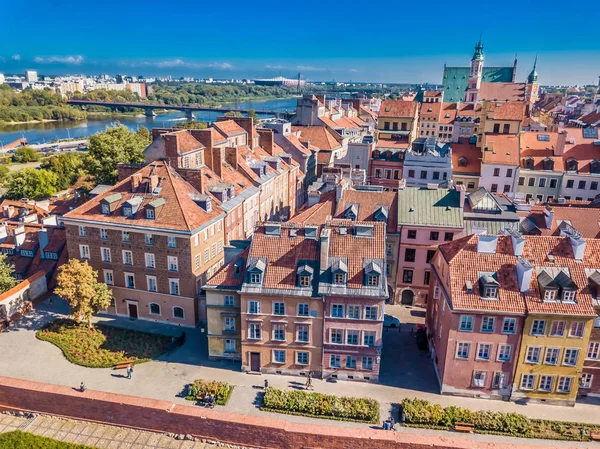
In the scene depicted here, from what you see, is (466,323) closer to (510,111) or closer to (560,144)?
(560,144)

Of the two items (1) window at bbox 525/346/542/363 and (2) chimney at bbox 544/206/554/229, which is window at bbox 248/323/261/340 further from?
(2) chimney at bbox 544/206/554/229

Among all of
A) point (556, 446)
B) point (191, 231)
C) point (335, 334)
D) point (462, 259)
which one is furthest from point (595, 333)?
point (191, 231)

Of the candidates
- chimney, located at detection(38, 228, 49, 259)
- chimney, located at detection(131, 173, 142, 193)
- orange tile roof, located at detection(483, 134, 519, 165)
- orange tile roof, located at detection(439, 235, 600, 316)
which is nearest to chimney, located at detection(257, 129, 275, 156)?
chimney, located at detection(131, 173, 142, 193)

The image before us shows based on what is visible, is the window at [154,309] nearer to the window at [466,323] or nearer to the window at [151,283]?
the window at [151,283]

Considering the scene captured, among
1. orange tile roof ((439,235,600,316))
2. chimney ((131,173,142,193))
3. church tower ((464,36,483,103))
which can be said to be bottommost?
orange tile roof ((439,235,600,316))

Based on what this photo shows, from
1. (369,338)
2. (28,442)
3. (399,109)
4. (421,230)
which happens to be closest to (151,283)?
(28,442)

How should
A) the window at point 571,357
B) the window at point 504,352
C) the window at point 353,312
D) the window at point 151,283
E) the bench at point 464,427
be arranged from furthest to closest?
the window at point 151,283, the window at point 353,312, the window at point 504,352, the window at point 571,357, the bench at point 464,427

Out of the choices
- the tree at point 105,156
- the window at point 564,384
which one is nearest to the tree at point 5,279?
the tree at point 105,156

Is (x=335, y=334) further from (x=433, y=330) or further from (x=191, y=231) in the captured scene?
(x=191, y=231)
